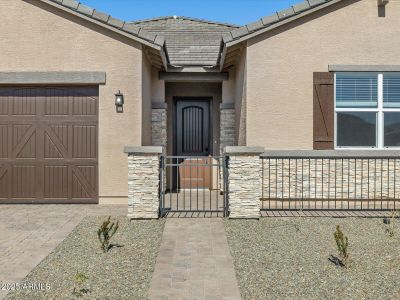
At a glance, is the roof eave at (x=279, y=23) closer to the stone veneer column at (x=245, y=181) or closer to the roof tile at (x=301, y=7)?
the roof tile at (x=301, y=7)

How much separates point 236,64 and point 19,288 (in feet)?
26.9

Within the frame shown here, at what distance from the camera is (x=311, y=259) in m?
4.93

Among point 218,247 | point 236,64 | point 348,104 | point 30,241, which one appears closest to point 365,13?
point 348,104

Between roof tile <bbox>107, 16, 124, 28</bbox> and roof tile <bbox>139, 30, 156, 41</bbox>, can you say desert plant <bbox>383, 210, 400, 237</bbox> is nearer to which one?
roof tile <bbox>139, 30, 156, 41</bbox>

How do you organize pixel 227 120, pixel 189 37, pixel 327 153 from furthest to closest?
pixel 189 37 < pixel 227 120 < pixel 327 153

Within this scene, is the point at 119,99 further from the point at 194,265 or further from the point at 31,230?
the point at 194,265

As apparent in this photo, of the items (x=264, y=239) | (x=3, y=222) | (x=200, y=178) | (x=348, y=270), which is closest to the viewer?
(x=348, y=270)

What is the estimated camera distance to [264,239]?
5.84 m

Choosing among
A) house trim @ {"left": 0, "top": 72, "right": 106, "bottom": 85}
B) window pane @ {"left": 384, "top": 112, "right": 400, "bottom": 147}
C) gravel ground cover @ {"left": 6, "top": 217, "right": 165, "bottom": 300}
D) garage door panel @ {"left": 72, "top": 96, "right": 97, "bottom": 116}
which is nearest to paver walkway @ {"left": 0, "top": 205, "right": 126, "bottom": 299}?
gravel ground cover @ {"left": 6, "top": 217, "right": 165, "bottom": 300}

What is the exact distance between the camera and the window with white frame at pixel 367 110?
845 centimetres

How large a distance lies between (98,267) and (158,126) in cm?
646

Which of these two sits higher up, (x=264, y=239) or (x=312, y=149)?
(x=312, y=149)

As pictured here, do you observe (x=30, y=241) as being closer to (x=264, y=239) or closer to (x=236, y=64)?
(x=264, y=239)

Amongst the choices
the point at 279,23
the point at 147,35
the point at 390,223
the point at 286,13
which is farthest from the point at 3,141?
the point at 390,223
